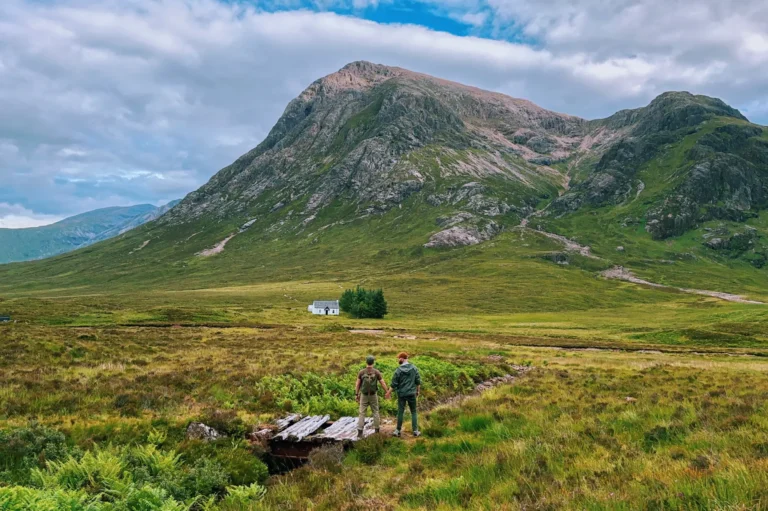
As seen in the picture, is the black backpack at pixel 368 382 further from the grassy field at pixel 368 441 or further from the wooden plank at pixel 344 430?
the grassy field at pixel 368 441

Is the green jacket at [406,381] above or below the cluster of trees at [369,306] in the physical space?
above

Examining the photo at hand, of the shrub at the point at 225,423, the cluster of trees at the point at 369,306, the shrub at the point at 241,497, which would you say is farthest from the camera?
the cluster of trees at the point at 369,306

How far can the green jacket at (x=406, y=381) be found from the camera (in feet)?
50.5

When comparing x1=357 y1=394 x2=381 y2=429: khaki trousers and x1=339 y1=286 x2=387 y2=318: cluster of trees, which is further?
x1=339 y1=286 x2=387 y2=318: cluster of trees

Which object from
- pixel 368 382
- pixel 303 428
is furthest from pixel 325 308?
pixel 303 428

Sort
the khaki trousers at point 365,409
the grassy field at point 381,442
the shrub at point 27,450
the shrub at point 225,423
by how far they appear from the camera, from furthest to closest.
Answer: the khaki trousers at point 365,409
the shrub at point 225,423
the shrub at point 27,450
the grassy field at point 381,442

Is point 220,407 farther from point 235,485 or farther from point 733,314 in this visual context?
point 733,314

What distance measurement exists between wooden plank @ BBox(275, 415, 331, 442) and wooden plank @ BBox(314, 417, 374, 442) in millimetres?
399

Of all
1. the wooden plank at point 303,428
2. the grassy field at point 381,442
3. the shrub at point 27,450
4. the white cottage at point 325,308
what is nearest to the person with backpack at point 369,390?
the wooden plank at point 303,428

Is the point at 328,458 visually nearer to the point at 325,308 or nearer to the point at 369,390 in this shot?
the point at 369,390

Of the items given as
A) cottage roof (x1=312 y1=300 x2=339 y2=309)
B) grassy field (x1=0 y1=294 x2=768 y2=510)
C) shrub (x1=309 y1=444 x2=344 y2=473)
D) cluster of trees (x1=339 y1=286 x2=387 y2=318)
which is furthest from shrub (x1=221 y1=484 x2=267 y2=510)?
cottage roof (x1=312 y1=300 x2=339 y2=309)

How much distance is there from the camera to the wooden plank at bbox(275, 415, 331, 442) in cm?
1383

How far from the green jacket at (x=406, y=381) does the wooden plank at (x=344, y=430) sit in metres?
1.71

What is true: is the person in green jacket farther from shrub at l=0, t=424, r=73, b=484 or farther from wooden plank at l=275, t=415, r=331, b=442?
shrub at l=0, t=424, r=73, b=484
